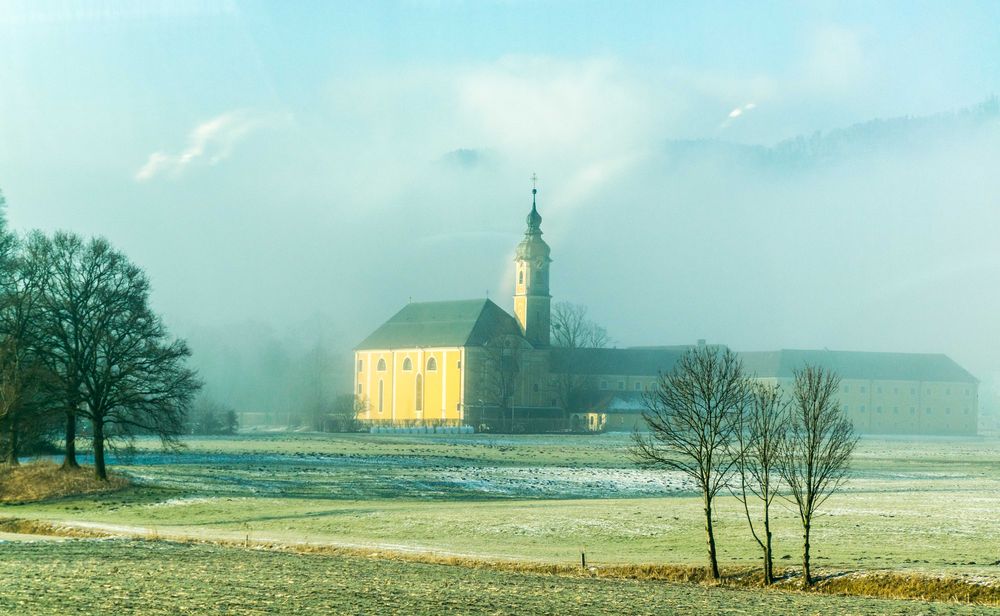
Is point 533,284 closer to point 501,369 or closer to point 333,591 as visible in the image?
point 501,369

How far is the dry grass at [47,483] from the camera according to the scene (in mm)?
50844

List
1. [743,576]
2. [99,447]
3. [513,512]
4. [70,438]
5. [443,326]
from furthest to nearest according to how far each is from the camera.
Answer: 1. [443,326]
2. [70,438]
3. [99,447]
4. [513,512]
5. [743,576]

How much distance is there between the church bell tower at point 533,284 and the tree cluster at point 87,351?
95.2m

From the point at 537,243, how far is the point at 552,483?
91.7 m

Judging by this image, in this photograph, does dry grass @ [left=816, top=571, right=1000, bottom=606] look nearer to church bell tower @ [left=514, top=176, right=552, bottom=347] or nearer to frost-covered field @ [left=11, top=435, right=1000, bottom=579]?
frost-covered field @ [left=11, top=435, right=1000, bottom=579]

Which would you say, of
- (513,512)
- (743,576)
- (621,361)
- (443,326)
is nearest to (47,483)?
(513,512)

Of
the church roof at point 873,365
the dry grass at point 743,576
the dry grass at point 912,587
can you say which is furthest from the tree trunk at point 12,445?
the church roof at point 873,365

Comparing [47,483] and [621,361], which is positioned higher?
[621,361]

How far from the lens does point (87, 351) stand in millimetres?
55062

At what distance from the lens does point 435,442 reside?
10619 centimetres

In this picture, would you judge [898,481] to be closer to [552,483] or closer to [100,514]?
[552,483]

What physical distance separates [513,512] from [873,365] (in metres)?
148

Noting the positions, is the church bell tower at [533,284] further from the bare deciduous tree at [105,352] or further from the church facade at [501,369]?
the bare deciduous tree at [105,352]

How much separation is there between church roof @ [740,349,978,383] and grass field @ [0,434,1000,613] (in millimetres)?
104802
